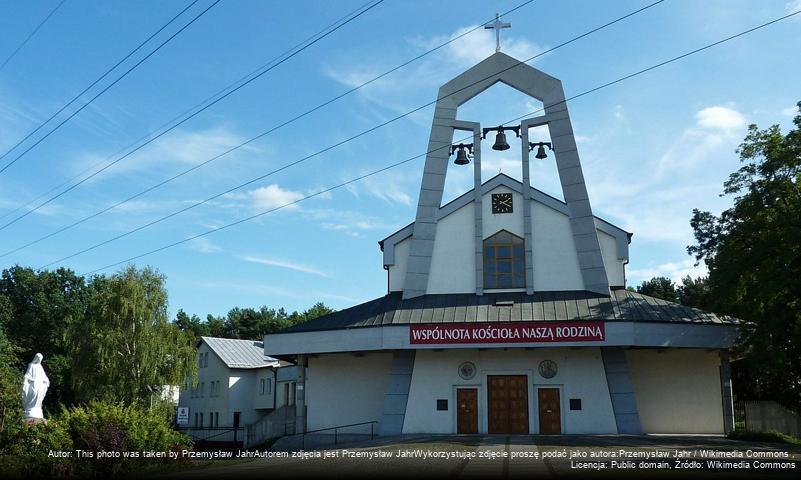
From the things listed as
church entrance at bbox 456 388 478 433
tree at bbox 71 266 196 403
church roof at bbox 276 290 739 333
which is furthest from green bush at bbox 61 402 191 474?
tree at bbox 71 266 196 403

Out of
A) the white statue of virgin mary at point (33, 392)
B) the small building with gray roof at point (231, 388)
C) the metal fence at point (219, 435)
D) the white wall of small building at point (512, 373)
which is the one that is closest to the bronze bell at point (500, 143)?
the white wall of small building at point (512, 373)

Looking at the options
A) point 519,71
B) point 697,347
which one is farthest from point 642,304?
point 519,71

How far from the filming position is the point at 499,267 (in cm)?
2867

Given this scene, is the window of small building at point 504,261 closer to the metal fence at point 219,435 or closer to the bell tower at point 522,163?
the bell tower at point 522,163

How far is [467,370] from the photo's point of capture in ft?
89.2

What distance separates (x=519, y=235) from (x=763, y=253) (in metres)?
8.89

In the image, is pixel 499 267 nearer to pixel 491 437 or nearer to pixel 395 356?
pixel 395 356

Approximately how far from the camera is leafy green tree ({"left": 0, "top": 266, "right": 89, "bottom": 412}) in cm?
5309

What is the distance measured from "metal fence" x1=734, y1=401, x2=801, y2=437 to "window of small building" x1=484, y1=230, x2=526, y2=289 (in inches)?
480

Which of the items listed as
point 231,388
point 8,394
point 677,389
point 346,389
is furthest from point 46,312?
point 677,389

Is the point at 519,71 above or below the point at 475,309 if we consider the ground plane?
above

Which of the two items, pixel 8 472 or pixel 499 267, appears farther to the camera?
pixel 499 267

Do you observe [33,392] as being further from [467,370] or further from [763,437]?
[763,437]

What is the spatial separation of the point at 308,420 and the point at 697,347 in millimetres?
15838
